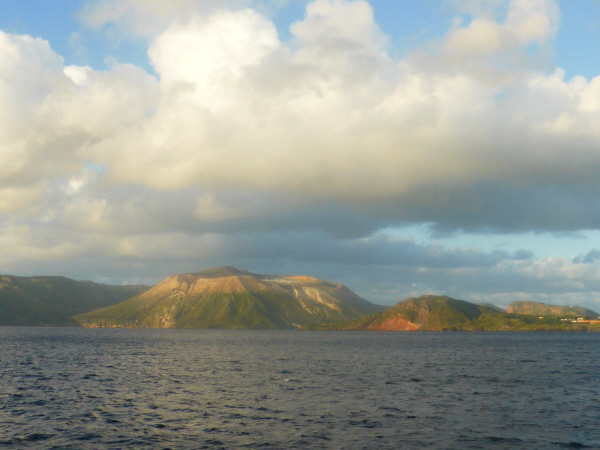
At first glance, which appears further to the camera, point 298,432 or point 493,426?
point 493,426

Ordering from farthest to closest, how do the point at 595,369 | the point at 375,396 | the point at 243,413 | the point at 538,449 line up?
the point at 595,369 < the point at 375,396 < the point at 243,413 < the point at 538,449

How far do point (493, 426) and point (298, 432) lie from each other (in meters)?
23.0

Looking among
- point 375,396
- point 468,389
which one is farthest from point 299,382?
Result: point 468,389

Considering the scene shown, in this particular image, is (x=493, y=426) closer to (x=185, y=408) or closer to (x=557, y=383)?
(x=185, y=408)

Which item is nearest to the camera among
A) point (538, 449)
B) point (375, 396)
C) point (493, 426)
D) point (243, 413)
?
point (538, 449)

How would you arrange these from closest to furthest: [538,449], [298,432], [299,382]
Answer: [538,449] < [298,432] < [299,382]

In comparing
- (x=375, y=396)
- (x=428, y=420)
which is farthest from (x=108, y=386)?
(x=428, y=420)

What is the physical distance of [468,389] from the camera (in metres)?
92.2

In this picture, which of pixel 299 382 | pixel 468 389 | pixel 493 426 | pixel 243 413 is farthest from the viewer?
pixel 299 382

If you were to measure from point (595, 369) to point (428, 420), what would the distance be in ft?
301

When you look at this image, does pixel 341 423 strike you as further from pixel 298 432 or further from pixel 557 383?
pixel 557 383

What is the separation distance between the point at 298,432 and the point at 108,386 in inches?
2045

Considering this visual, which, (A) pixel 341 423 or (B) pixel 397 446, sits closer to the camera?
(B) pixel 397 446

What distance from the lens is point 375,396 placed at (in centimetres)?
8281
